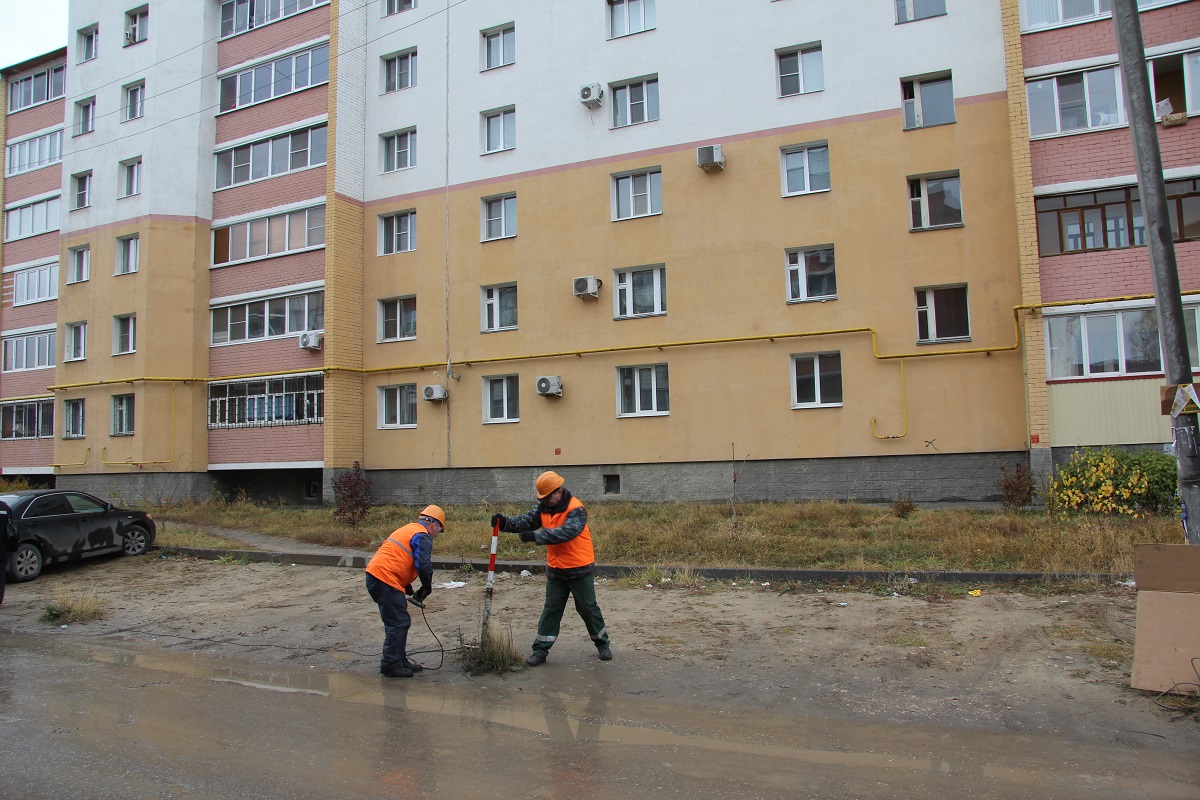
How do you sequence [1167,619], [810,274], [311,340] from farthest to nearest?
[311,340], [810,274], [1167,619]

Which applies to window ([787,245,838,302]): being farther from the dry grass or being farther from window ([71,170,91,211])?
window ([71,170,91,211])

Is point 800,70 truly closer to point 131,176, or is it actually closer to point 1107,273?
point 1107,273

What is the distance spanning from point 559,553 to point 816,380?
43.1ft

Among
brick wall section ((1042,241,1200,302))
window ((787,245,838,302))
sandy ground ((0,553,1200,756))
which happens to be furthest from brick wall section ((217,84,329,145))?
brick wall section ((1042,241,1200,302))

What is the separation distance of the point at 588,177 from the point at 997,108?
957cm

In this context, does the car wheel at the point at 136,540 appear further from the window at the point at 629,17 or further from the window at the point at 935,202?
the window at the point at 935,202

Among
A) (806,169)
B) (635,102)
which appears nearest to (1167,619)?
(806,169)

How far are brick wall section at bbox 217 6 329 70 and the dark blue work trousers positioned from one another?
22.2 m

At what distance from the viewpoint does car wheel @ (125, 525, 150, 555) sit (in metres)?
14.8

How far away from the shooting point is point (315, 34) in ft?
80.4

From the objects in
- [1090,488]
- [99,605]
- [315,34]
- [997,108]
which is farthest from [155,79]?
[1090,488]

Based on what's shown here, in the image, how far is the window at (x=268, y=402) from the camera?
77.2 feet

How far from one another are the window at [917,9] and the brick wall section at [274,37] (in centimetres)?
1600

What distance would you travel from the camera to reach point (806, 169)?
1942cm
